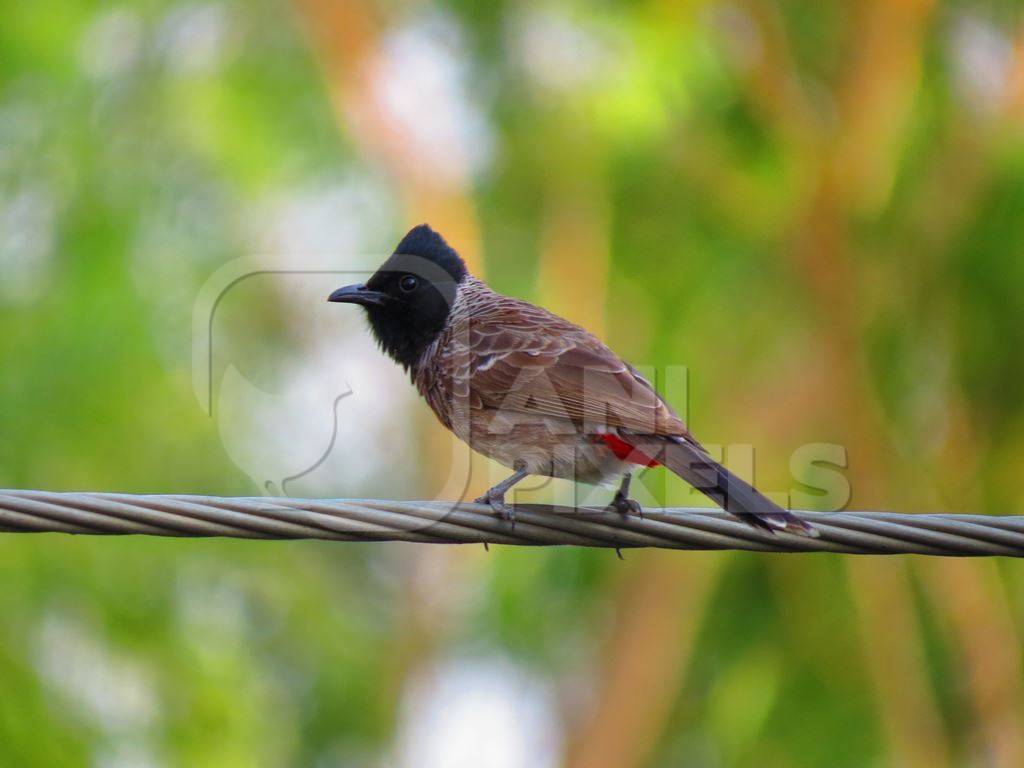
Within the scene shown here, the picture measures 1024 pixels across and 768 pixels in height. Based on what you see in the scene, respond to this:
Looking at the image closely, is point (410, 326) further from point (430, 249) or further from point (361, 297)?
point (430, 249)

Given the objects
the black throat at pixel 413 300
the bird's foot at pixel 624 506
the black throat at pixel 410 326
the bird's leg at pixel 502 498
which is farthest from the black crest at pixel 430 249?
the bird's foot at pixel 624 506

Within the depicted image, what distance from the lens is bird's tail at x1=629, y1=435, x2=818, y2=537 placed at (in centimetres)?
311

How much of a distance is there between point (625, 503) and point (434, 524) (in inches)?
30.1

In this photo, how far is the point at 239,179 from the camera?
9.36 metres

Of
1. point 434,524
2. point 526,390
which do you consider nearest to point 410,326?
point 526,390

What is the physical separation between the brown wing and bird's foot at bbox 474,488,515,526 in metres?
0.53

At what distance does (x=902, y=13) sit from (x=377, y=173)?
13.2 feet

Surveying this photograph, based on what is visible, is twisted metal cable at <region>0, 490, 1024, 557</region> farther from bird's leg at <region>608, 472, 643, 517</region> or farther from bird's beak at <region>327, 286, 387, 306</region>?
bird's beak at <region>327, 286, 387, 306</region>

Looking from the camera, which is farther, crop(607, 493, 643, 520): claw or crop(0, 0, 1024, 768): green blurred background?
crop(0, 0, 1024, 768): green blurred background

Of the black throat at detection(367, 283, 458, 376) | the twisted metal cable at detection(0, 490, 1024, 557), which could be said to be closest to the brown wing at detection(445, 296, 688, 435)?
the black throat at detection(367, 283, 458, 376)

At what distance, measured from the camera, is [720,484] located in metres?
3.51

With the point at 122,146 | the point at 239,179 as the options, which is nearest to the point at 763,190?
the point at 239,179

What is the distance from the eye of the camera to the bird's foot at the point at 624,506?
3329 mm

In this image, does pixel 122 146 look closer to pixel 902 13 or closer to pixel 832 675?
pixel 902 13
